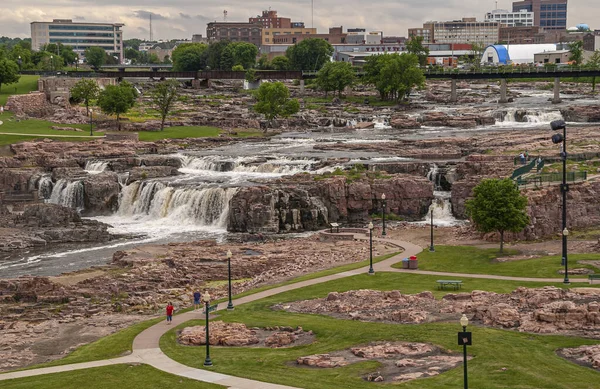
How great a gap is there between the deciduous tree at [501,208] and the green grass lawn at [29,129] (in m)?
58.6

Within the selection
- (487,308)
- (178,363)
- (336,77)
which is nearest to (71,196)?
(178,363)

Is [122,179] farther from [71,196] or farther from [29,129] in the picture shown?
[29,129]

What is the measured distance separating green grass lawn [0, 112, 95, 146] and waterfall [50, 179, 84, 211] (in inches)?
616

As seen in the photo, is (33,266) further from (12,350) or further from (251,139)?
(251,139)

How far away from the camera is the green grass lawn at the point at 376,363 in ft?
104

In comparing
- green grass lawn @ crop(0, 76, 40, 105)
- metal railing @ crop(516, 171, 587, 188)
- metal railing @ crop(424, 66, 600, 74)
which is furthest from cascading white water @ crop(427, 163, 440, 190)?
metal railing @ crop(424, 66, 600, 74)

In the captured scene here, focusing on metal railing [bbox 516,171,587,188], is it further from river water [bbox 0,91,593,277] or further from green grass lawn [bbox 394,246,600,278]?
river water [bbox 0,91,593,277]

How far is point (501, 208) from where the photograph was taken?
186ft

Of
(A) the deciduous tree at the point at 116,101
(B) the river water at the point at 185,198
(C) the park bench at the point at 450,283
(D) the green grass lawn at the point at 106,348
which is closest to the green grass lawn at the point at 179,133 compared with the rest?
(A) the deciduous tree at the point at 116,101

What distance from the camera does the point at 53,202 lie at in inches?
3423

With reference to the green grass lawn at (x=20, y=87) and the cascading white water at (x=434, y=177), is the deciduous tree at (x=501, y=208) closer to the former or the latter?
the cascading white water at (x=434, y=177)

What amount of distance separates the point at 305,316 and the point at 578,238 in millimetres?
24771

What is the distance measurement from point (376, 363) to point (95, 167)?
63.8 metres

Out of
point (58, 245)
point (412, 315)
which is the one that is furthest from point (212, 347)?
point (58, 245)
